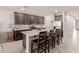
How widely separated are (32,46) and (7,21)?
26.8 inches

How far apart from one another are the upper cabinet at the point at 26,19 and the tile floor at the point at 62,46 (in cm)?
39

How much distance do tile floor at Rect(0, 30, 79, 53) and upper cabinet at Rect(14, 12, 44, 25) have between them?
0.39m

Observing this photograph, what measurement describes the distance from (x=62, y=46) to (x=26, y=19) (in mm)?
909

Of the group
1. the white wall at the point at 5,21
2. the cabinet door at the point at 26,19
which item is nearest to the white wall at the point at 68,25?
the cabinet door at the point at 26,19

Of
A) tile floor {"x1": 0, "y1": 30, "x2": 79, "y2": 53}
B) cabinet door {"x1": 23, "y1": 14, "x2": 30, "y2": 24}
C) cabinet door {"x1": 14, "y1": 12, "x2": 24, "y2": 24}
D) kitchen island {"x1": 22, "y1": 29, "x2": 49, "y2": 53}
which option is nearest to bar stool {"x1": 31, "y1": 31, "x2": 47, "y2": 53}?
kitchen island {"x1": 22, "y1": 29, "x2": 49, "y2": 53}

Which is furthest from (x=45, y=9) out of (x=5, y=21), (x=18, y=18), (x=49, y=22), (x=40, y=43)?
(x=5, y=21)

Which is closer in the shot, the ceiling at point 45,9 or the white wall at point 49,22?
the ceiling at point 45,9

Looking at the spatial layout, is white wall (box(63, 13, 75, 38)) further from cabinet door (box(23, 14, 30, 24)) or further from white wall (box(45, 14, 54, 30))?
cabinet door (box(23, 14, 30, 24))

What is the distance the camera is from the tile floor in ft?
5.28

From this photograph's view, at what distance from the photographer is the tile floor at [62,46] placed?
1.61 metres

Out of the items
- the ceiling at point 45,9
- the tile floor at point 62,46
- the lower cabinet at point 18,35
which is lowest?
the tile floor at point 62,46

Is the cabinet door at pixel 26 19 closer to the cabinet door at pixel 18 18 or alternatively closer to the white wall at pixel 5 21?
the cabinet door at pixel 18 18

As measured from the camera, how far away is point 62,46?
67.8 inches

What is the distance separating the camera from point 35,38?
172 cm
